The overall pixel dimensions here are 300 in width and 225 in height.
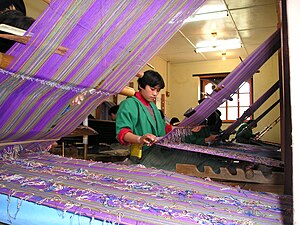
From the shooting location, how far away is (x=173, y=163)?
2090mm

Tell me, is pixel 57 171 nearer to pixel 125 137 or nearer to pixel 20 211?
pixel 20 211

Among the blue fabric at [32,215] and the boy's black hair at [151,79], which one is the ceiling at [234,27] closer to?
the boy's black hair at [151,79]

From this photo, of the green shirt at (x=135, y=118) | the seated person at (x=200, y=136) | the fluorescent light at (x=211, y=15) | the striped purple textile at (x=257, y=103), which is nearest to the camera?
the green shirt at (x=135, y=118)

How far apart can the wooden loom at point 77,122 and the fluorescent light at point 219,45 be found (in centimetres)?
534

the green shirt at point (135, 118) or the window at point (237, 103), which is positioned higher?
the window at point (237, 103)

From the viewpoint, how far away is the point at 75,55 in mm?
1173

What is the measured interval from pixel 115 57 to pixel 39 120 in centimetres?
49

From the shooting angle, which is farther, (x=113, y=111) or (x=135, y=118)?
(x=113, y=111)

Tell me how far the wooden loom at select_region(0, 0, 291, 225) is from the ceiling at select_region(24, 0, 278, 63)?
3.12 meters

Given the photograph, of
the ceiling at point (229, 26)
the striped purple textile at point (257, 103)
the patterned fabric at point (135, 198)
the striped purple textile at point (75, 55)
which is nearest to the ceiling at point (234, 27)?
the ceiling at point (229, 26)

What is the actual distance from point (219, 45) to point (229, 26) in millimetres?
1045

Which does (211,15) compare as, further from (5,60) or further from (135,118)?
(5,60)

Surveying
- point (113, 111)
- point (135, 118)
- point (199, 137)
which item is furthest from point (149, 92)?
point (113, 111)

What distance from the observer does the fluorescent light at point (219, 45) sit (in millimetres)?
6461
